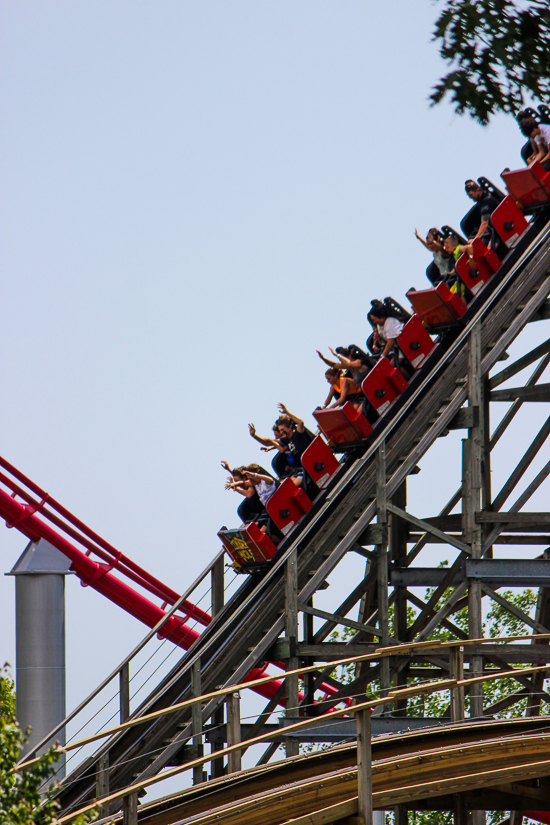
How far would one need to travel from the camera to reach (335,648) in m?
9.71

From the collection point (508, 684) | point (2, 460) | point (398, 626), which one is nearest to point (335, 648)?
point (398, 626)

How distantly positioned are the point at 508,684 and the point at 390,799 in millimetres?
16153

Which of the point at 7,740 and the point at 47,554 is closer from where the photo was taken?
the point at 7,740

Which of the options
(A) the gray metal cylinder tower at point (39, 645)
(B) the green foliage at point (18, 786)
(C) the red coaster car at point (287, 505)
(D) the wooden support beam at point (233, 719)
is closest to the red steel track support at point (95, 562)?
(A) the gray metal cylinder tower at point (39, 645)

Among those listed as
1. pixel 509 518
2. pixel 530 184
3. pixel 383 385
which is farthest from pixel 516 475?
pixel 530 184

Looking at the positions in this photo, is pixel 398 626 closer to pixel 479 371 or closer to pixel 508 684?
pixel 479 371

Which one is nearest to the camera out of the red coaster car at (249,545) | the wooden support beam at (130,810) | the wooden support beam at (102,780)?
the wooden support beam at (130,810)

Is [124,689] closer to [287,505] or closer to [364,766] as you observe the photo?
[287,505]

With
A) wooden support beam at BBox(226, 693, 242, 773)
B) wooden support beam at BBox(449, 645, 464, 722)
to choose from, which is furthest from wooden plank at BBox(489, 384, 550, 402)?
wooden support beam at BBox(226, 693, 242, 773)

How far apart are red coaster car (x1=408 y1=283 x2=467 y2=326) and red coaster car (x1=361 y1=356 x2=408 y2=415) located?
0.72m

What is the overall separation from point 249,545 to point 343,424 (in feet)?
4.53

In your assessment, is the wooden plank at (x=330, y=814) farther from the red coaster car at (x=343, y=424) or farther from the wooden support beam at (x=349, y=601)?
the red coaster car at (x=343, y=424)

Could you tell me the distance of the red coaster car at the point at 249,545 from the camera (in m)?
10.1

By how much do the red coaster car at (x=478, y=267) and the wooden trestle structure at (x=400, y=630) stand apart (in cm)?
13
